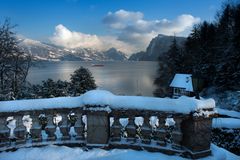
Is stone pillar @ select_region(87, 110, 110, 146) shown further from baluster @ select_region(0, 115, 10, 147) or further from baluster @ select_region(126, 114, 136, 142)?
baluster @ select_region(0, 115, 10, 147)

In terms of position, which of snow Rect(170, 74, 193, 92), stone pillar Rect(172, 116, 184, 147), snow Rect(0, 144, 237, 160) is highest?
snow Rect(170, 74, 193, 92)

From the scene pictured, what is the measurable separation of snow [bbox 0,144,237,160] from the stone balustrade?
13 centimetres

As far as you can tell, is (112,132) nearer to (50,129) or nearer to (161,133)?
(161,133)

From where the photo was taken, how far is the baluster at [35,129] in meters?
5.76

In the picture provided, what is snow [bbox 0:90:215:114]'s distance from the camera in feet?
18.2

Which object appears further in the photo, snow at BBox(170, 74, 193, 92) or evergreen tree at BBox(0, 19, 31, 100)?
snow at BBox(170, 74, 193, 92)

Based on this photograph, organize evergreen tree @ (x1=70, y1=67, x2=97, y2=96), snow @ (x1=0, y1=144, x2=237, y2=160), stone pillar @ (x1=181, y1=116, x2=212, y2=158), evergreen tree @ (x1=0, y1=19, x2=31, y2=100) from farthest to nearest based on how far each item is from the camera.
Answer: evergreen tree @ (x1=70, y1=67, x2=97, y2=96) < evergreen tree @ (x1=0, y1=19, x2=31, y2=100) < snow @ (x1=0, y1=144, x2=237, y2=160) < stone pillar @ (x1=181, y1=116, x2=212, y2=158)

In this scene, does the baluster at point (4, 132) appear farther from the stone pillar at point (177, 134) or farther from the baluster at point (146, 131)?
the stone pillar at point (177, 134)

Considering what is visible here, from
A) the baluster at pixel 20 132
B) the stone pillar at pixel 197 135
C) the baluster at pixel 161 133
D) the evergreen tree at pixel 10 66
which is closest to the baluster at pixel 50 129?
the baluster at pixel 20 132

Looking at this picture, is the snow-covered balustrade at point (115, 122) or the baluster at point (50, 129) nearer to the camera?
the snow-covered balustrade at point (115, 122)

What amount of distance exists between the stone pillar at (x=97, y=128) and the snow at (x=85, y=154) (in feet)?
0.61

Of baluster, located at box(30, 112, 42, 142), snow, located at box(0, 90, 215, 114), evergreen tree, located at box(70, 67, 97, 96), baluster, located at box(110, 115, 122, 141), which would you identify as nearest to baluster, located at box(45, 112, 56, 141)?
baluster, located at box(30, 112, 42, 142)

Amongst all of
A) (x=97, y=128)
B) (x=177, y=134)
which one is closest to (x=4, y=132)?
(x=97, y=128)

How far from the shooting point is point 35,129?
19.1ft
